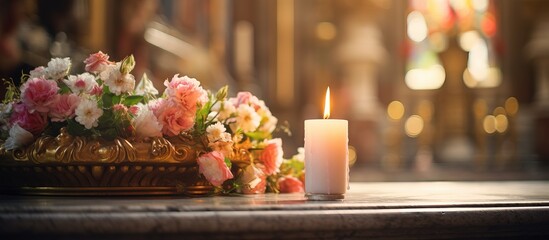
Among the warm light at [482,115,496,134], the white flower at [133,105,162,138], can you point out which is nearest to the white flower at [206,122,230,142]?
the white flower at [133,105,162,138]

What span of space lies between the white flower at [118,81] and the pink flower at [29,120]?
0.16 meters

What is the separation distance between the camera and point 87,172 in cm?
177

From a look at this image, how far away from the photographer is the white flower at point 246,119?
205cm

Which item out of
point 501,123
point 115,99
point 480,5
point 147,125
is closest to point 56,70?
point 115,99

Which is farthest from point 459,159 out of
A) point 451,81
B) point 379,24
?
point 379,24

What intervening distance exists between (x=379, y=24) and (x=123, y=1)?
298 inches

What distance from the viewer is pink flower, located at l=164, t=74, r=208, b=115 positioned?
1814 mm

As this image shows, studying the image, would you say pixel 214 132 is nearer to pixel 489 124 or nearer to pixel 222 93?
pixel 222 93

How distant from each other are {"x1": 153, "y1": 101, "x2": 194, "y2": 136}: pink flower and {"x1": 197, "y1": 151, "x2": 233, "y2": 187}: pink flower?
0.26 ft

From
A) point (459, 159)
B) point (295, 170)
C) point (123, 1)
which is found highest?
point (123, 1)

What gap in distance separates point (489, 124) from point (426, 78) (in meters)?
1.49

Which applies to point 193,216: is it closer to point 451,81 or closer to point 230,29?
point 230,29

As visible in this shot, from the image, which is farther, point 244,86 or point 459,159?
point 459,159

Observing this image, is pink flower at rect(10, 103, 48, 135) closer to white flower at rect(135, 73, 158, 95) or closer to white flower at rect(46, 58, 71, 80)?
white flower at rect(46, 58, 71, 80)
